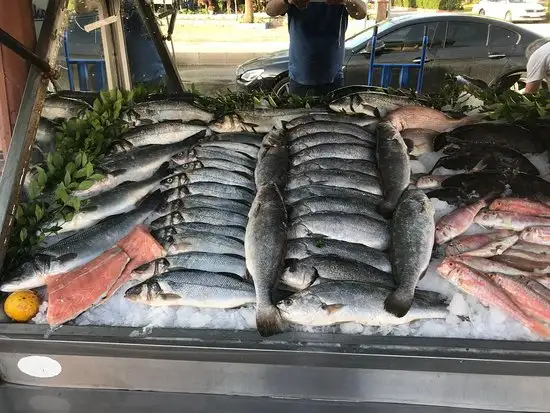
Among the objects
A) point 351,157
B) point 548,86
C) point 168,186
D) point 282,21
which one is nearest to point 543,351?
point 351,157

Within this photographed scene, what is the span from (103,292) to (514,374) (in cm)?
178

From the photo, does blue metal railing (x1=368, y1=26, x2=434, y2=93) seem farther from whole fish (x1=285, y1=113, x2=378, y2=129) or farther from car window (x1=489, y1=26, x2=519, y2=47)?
whole fish (x1=285, y1=113, x2=378, y2=129)

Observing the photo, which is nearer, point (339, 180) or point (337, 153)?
point (339, 180)

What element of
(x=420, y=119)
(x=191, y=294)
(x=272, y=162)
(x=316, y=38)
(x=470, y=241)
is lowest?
(x=191, y=294)

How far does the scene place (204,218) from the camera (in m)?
2.57

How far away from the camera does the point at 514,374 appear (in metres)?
1.89

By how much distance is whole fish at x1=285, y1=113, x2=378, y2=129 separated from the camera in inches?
124

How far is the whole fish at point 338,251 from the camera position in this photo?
2.25 metres

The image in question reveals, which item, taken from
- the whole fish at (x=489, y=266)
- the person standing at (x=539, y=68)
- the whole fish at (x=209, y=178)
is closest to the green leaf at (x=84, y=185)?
the whole fish at (x=209, y=178)

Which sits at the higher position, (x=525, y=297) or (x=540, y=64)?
(x=540, y=64)

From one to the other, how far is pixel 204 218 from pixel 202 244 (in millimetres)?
195

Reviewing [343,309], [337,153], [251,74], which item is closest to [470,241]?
[343,309]

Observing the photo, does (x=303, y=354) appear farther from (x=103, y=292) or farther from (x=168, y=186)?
(x=168, y=186)

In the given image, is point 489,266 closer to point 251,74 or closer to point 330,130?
point 330,130
